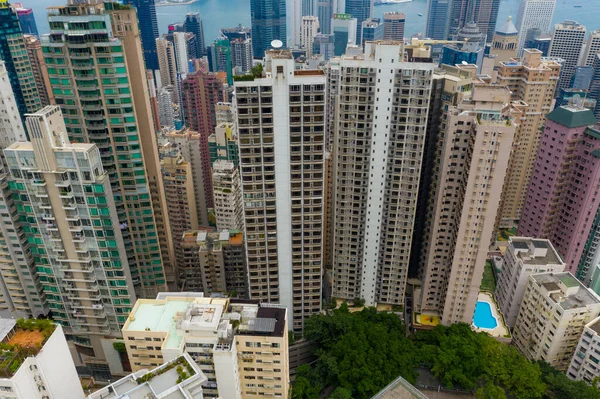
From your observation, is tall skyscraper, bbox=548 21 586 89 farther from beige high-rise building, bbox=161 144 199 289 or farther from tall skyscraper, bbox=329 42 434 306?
beige high-rise building, bbox=161 144 199 289

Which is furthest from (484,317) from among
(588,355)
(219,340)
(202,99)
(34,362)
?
(202,99)

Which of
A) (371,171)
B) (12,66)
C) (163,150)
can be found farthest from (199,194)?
(371,171)

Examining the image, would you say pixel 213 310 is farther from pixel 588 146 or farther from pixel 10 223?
pixel 588 146

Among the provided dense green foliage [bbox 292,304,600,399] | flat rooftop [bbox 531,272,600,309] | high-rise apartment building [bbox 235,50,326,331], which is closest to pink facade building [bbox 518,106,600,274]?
flat rooftop [bbox 531,272,600,309]

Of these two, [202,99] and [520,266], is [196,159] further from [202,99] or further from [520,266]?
[520,266]

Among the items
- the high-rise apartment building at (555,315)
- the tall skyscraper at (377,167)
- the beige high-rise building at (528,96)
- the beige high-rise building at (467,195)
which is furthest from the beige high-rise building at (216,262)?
the beige high-rise building at (528,96)
